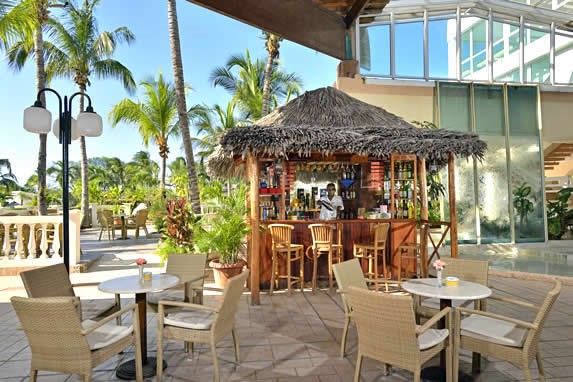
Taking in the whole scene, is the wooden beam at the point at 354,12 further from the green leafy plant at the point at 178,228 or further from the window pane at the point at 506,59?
the window pane at the point at 506,59

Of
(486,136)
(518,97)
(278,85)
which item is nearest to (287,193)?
(486,136)

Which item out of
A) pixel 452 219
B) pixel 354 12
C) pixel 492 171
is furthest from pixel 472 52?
pixel 354 12

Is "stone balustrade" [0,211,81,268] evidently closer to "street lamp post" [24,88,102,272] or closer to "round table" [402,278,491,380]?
"street lamp post" [24,88,102,272]

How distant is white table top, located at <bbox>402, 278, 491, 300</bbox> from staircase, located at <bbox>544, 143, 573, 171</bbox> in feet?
44.3

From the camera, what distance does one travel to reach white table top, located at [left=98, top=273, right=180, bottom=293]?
10.8 ft

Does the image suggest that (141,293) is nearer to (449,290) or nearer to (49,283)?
(49,283)

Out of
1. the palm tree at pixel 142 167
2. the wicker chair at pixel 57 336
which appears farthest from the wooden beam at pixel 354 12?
the palm tree at pixel 142 167

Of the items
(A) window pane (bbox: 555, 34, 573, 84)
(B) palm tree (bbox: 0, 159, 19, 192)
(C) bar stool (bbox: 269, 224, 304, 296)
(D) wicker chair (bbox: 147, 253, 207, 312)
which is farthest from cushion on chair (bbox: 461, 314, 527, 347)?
(B) palm tree (bbox: 0, 159, 19, 192)

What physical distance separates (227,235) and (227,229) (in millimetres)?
95

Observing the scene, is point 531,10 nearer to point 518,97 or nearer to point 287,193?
point 518,97

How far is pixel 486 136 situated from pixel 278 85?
436 inches

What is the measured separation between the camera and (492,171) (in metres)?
11.7

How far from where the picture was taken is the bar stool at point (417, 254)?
6.77m

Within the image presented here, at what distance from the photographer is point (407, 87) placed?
11.4 meters
